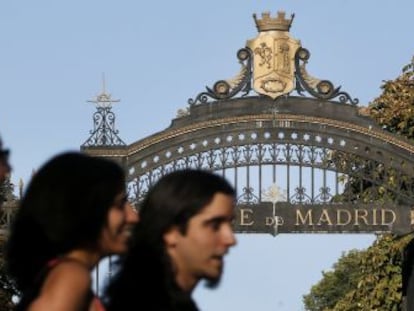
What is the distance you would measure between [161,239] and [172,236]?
1.5 inches

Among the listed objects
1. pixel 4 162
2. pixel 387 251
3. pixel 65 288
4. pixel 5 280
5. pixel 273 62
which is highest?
pixel 273 62

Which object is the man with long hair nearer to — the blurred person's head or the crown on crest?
the blurred person's head

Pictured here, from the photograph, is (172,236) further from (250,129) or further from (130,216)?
(250,129)

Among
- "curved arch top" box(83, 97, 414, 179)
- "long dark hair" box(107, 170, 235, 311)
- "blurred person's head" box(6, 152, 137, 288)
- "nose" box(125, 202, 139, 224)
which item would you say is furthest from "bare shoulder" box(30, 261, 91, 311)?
A: "curved arch top" box(83, 97, 414, 179)

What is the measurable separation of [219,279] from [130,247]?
34cm

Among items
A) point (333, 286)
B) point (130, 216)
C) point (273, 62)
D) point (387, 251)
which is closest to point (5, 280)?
point (387, 251)

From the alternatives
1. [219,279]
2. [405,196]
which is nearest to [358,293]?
[405,196]

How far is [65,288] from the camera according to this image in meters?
6.69

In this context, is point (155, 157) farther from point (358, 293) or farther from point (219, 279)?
point (219, 279)

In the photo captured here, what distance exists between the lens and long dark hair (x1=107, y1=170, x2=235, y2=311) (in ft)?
24.7

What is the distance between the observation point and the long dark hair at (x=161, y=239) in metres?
7.54

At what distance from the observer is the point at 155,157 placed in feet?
97.8

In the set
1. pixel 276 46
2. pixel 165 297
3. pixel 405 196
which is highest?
pixel 276 46

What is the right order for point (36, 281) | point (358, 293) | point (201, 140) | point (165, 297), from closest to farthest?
point (36, 281) < point (165, 297) < point (201, 140) < point (358, 293)
